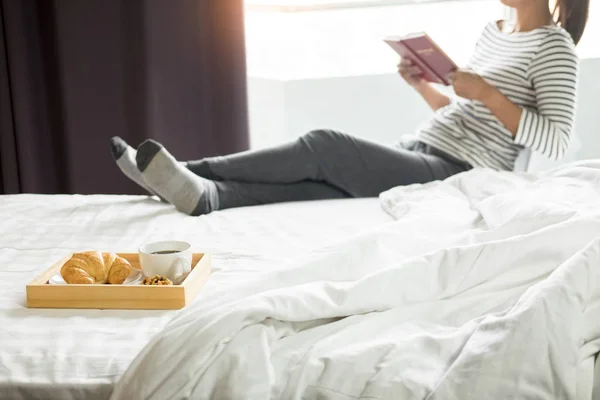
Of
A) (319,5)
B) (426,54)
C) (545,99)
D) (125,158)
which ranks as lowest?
(125,158)

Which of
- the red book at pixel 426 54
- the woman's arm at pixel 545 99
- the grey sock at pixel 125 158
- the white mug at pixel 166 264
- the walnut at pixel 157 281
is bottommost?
the walnut at pixel 157 281

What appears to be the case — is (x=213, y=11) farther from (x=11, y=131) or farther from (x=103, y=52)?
(x=11, y=131)

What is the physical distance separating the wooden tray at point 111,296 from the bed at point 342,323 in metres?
0.02

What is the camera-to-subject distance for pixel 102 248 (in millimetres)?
1296

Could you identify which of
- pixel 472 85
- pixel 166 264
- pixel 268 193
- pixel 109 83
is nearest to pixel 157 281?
pixel 166 264

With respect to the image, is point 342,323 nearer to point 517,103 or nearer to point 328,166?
point 328,166

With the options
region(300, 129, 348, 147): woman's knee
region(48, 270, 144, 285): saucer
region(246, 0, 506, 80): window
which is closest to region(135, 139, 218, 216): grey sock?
region(300, 129, 348, 147): woman's knee

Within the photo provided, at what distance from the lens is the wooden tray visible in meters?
0.97

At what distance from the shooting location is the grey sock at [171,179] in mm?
1526

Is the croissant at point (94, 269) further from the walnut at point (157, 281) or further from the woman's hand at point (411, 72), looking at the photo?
the woman's hand at point (411, 72)

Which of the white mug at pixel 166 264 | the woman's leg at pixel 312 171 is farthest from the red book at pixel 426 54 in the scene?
the white mug at pixel 166 264

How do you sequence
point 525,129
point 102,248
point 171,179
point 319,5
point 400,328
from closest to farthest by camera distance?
1. point 400,328
2. point 102,248
3. point 171,179
4. point 525,129
5. point 319,5

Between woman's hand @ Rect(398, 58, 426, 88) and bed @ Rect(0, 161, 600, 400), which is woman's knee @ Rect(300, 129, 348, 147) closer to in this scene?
woman's hand @ Rect(398, 58, 426, 88)

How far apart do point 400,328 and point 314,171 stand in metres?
0.89
